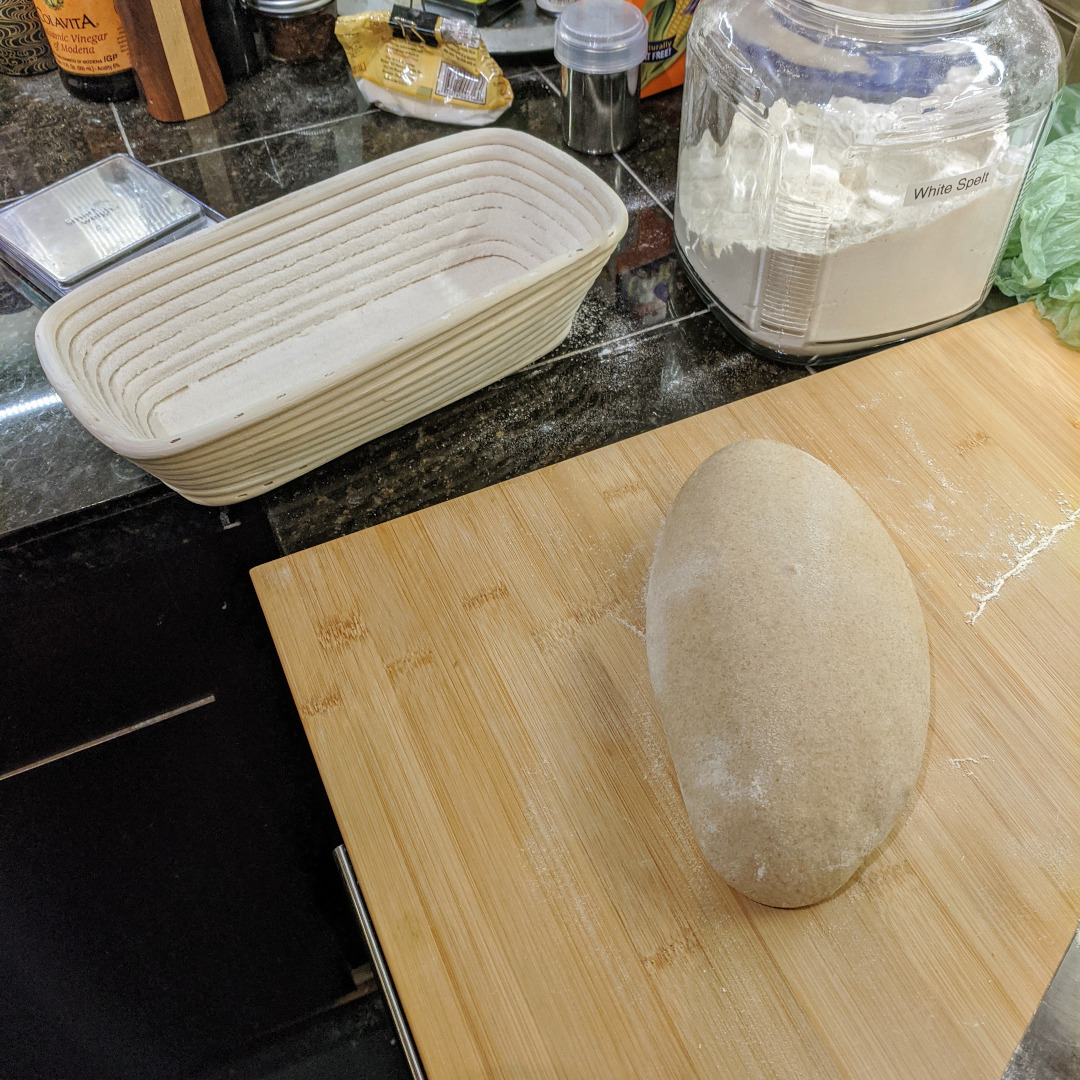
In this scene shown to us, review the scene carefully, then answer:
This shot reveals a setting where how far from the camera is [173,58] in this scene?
3.73 feet

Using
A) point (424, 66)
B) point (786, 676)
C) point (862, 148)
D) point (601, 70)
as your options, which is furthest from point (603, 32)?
point (786, 676)

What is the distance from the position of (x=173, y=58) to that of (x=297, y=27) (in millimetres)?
180

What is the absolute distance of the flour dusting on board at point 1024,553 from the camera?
2.36ft

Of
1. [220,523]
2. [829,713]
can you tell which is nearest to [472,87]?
[220,523]

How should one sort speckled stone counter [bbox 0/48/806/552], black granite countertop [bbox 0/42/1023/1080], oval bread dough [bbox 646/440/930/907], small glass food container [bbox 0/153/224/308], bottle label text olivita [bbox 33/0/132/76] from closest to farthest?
1. oval bread dough [bbox 646/440/930/907]
2. black granite countertop [bbox 0/42/1023/1080]
3. speckled stone counter [bbox 0/48/806/552]
4. small glass food container [bbox 0/153/224/308]
5. bottle label text olivita [bbox 33/0/132/76]

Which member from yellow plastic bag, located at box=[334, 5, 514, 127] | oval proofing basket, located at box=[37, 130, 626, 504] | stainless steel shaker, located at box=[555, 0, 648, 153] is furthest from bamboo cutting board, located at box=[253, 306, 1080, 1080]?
yellow plastic bag, located at box=[334, 5, 514, 127]

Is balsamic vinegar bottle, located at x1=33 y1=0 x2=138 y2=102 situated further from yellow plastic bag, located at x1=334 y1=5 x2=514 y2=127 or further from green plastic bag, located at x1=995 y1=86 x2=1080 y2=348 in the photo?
green plastic bag, located at x1=995 y1=86 x2=1080 y2=348

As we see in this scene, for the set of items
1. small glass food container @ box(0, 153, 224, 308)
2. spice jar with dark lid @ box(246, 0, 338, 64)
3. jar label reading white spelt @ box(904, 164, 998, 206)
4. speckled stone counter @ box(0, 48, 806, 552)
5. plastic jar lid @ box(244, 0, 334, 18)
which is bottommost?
speckled stone counter @ box(0, 48, 806, 552)

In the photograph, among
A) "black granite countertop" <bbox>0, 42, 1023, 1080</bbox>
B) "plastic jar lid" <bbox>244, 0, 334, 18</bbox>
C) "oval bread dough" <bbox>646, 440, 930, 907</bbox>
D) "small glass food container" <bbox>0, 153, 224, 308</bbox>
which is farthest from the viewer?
"plastic jar lid" <bbox>244, 0, 334, 18</bbox>

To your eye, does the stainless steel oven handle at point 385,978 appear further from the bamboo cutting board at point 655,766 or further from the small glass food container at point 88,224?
the small glass food container at point 88,224

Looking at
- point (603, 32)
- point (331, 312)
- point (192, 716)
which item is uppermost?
point (603, 32)

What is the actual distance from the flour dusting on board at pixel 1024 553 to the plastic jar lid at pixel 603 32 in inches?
25.9

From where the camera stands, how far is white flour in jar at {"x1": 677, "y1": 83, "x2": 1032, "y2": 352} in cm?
74

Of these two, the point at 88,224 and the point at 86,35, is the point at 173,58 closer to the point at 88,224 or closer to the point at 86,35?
the point at 86,35
